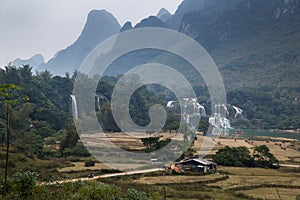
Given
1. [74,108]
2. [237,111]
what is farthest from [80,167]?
[237,111]

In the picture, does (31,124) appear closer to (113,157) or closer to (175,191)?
(113,157)

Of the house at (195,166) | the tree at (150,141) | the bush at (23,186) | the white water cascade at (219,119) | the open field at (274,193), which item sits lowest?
the open field at (274,193)

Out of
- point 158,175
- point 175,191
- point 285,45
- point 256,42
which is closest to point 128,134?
point 158,175

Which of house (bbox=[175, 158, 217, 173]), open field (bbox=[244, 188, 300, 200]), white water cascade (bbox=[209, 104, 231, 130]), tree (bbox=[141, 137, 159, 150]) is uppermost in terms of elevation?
white water cascade (bbox=[209, 104, 231, 130])

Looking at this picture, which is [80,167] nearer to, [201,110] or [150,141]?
[150,141]

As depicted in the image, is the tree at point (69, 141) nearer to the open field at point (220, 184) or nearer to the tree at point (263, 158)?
the open field at point (220, 184)

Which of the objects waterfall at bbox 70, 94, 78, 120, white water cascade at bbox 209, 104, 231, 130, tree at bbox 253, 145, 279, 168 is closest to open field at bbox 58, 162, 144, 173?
tree at bbox 253, 145, 279, 168

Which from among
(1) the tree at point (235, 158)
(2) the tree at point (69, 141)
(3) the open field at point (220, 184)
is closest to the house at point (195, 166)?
(3) the open field at point (220, 184)

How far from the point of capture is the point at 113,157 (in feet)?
84.8

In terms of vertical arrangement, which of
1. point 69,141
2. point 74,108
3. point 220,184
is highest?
point 74,108

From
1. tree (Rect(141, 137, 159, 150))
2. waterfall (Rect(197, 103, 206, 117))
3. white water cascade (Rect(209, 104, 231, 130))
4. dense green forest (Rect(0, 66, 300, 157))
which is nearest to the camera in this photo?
tree (Rect(141, 137, 159, 150))

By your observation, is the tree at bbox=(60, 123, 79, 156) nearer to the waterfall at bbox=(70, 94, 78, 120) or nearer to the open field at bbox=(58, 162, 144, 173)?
the open field at bbox=(58, 162, 144, 173)

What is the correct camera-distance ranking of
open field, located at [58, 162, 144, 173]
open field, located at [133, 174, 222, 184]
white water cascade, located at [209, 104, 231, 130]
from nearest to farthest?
open field, located at [133, 174, 222, 184], open field, located at [58, 162, 144, 173], white water cascade, located at [209, 104, 231, 130]

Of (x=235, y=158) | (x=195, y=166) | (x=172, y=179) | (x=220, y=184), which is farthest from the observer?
(x=235, y=158)
